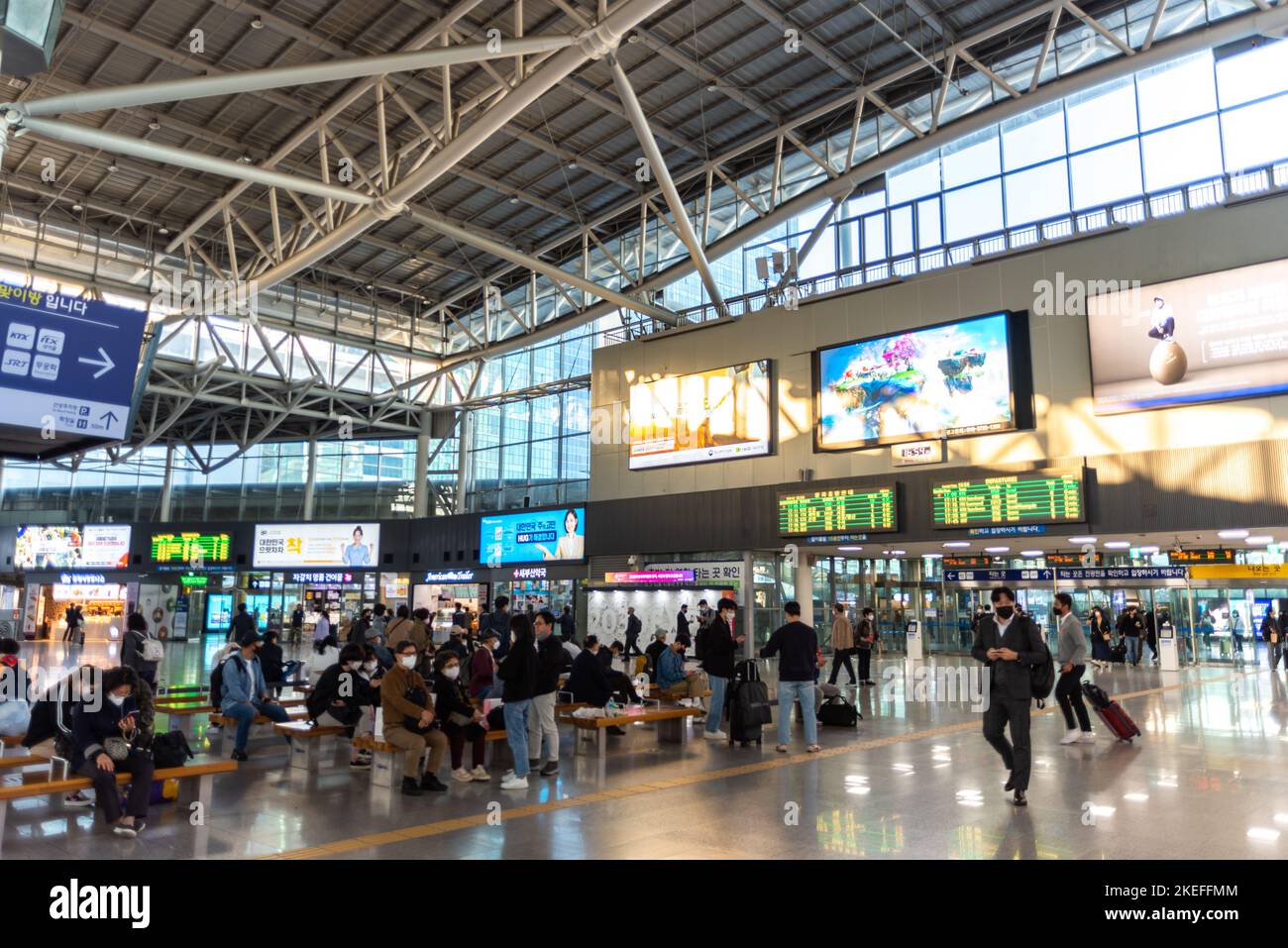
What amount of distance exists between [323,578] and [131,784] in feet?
99.8

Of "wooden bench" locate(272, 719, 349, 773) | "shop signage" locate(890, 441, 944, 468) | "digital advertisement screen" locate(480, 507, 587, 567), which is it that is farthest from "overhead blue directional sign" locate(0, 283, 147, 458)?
"digital advertisement screen" locate(480, 507, 587, 567)

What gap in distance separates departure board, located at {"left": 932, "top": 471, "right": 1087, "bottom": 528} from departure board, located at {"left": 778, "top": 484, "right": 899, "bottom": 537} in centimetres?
109

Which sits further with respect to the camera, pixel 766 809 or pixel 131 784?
pixel 766 809

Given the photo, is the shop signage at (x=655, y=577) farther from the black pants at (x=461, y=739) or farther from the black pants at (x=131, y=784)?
the black pants at (x=131, y=784)

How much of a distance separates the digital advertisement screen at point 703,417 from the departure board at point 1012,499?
16.5 feet

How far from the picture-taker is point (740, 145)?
23125 mm

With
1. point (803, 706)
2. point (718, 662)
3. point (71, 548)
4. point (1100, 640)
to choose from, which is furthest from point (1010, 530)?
point (71, 548)

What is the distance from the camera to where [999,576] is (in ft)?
86.3

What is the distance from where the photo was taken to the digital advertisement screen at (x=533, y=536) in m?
28.0

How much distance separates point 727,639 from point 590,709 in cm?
230

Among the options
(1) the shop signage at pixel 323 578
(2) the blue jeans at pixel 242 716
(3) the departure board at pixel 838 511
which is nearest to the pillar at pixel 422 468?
(1) the shop signage at pixel 323 578

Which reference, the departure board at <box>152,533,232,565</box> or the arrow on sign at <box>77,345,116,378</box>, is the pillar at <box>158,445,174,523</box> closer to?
the departure board at <box>152,533,232,565</box>

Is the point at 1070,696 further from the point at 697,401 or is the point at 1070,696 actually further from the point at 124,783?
the point at 697,401

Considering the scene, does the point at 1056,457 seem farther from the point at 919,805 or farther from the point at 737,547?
the point at 919,805
